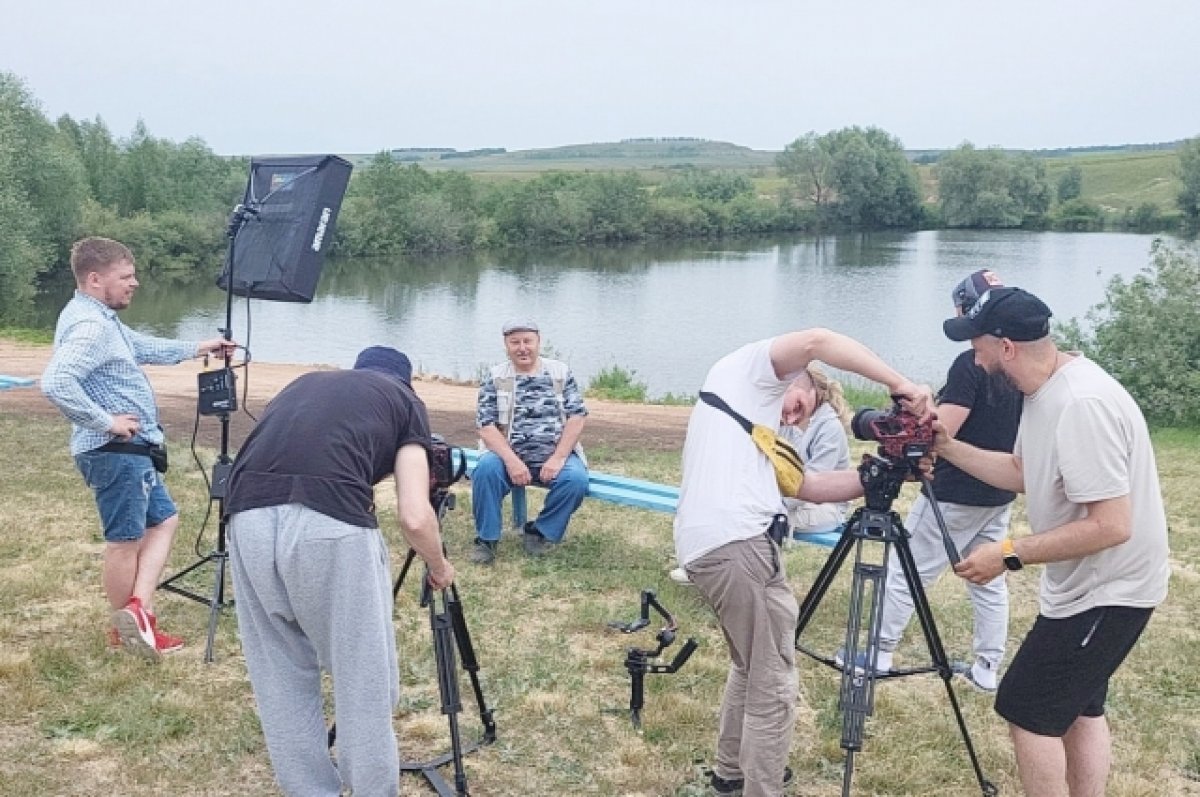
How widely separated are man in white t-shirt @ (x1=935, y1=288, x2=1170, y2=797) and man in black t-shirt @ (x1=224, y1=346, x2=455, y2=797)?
151 cm

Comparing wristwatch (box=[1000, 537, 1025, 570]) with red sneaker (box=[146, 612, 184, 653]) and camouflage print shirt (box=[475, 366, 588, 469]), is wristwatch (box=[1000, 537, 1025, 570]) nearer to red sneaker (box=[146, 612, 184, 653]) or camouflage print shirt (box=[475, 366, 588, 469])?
red sneaker (box=[146, 612, 184, 653])

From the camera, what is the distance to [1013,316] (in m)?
2.62

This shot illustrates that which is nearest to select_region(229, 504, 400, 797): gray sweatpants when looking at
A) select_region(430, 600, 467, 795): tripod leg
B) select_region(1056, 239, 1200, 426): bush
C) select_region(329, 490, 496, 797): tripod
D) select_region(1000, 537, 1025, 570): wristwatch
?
select_region(329, 490, 496, 797): tripod

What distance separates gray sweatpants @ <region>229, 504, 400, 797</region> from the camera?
102 inches

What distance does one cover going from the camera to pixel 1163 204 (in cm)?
6222

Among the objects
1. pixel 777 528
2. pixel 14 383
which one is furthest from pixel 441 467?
pixel 14 383

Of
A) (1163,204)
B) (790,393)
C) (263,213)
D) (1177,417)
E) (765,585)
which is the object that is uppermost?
(1163,204)

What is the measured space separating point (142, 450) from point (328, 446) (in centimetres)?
180

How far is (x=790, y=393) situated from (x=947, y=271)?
120ft

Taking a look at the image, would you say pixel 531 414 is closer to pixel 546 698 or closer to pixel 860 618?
pixel 546 698

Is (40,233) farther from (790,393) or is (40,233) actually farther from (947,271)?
(790,393)

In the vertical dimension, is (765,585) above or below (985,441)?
below

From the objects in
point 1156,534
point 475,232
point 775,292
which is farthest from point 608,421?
point 475,232

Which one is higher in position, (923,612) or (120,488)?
(120,488)
